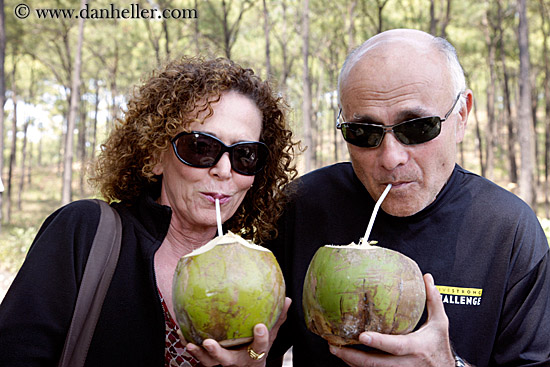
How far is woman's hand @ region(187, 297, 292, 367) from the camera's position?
61.1 inches

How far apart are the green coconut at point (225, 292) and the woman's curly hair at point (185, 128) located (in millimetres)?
684

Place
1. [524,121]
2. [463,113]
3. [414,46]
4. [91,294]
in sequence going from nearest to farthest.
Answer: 1. [91,294]
2. [414,46]
3. [463,113]
4. [524,121]

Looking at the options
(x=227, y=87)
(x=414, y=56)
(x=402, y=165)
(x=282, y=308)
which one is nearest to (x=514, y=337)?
(x=402, y=165)

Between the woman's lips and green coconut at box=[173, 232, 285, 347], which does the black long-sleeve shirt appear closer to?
the woman's lips

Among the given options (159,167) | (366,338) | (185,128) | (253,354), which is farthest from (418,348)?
(159,167)

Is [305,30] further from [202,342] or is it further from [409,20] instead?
[202,342]

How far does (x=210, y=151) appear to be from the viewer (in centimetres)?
195

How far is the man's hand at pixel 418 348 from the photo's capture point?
61.2 inches

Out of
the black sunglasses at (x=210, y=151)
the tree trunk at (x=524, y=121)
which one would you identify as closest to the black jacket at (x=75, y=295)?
the black sunglasses at (x=210, y=151)

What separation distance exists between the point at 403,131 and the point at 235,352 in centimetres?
104

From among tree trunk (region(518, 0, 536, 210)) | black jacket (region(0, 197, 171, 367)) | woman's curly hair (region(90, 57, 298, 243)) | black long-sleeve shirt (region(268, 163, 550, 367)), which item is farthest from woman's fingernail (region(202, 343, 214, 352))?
tree trunk (region(518, 0, 536, 210))

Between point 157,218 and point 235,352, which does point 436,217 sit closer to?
point 235,352

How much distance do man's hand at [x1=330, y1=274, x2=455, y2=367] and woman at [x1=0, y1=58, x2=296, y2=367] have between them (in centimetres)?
31

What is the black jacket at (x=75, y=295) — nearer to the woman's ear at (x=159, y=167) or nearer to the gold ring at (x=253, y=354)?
the woman's ear at (x=159, y=167)
